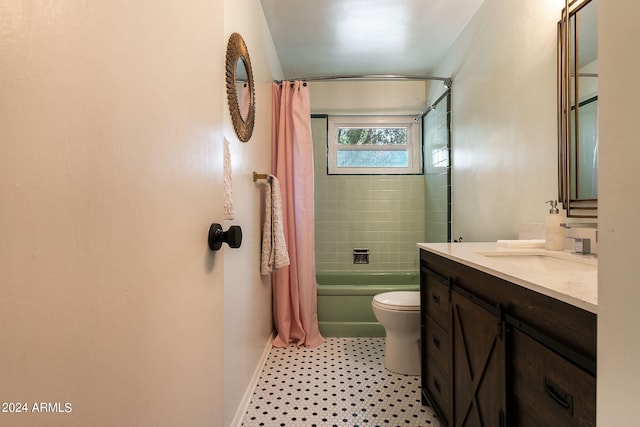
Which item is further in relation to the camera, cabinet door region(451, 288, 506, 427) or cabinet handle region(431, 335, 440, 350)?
cabinet handle region(431, 335, 440, 350)

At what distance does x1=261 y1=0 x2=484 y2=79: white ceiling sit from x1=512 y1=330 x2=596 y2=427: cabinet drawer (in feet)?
7.08

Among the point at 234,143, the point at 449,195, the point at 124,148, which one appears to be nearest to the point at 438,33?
the point at 449,195

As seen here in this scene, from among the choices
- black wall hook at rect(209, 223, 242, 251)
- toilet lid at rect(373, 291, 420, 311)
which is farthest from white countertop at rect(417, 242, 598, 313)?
black wall hook at rect(209, 223, 242, 251)

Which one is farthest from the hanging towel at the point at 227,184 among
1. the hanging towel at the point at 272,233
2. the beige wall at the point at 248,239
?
the hanging towel at the point at 272,233

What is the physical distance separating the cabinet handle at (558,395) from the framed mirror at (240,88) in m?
1.49

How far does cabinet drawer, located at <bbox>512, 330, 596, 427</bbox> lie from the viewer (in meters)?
0.62

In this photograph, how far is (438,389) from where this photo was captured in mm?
1409

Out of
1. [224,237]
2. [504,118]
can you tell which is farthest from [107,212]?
[504,118]

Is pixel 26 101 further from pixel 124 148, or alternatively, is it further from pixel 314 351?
pixel 314 351

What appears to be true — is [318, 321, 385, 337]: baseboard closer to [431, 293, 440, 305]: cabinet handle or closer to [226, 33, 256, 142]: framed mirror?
[431, 293, 440, 305]: cabinet handle

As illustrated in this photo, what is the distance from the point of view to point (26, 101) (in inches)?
11.0

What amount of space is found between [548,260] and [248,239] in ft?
4.87

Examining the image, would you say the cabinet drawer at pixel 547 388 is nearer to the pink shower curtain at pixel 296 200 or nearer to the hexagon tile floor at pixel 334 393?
the hexagon tile floor at pixel 334 393

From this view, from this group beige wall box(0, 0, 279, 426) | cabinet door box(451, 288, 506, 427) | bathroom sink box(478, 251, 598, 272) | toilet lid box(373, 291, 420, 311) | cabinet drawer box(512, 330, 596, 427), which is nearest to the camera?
beige wall box(0, 0, 279, 426)
